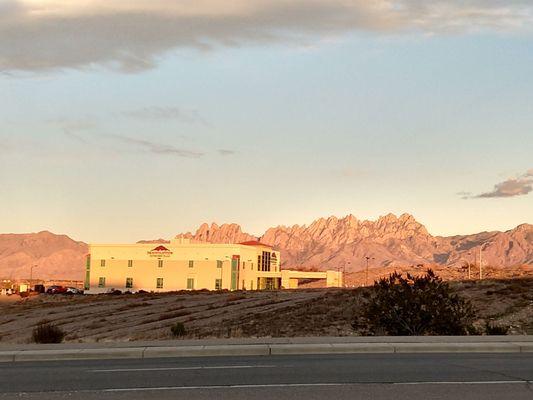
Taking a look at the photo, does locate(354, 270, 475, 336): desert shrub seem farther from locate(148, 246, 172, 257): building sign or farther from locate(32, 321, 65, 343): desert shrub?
locate(148, 246, 172, 257): building sign

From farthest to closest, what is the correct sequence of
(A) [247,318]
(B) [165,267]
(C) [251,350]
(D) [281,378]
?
(B) [165,267]
(A) [247,318]
(C) [251,350]
(D) [281,378]

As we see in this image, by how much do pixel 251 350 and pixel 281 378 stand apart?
18.2 ft

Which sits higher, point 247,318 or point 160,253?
point 160,253

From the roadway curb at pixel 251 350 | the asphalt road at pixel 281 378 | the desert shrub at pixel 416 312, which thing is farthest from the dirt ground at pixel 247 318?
the asphalt road at pixel 281 378

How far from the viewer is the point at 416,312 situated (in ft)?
85.4

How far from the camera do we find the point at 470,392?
38.9 feet

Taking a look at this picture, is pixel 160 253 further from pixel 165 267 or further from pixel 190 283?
pixel 190 283

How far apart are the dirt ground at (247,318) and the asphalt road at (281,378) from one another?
14.2 m

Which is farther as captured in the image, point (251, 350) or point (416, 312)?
point (416, 312)

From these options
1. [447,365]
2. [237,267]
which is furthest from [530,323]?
[237,267]

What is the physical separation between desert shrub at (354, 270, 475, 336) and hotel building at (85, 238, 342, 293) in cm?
11400

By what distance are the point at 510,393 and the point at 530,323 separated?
24.3 meters

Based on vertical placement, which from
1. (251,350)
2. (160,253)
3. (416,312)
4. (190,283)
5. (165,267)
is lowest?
(251,350)

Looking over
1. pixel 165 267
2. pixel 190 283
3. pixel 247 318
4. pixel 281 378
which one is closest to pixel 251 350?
pixel 281 378
